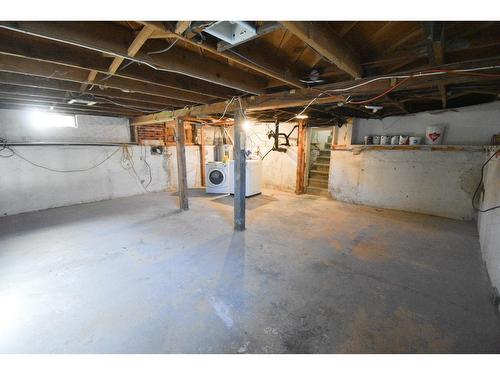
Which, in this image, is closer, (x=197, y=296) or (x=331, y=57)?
(x=331, y=57)

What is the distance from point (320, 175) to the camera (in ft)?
21.4

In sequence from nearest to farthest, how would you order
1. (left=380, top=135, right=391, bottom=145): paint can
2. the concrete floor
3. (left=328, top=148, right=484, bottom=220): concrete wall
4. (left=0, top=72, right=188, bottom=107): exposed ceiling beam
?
the concrete floor
(left=0, top=72, right=188, bottom=107): exposed ceiling beam
(left=328, top=148, right=484, bottom=220): concrete wall
(left=380, top=135, right=391, bottom=145): paint can

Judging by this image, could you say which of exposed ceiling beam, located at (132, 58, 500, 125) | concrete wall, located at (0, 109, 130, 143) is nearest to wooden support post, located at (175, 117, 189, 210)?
exposed ceiling beam, located at (132, 58, 500, 125)

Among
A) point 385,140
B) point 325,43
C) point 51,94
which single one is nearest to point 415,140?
point 385,140

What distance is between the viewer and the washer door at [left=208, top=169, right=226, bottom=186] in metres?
5.79

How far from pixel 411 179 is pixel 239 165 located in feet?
11.8

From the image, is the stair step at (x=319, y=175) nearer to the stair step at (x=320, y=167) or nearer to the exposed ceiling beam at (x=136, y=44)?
the stair step at (x=320, y=167)

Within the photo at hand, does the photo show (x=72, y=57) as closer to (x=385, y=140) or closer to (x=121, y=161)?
(x=121, y=161)

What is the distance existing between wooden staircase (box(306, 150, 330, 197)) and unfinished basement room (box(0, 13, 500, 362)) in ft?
2.43

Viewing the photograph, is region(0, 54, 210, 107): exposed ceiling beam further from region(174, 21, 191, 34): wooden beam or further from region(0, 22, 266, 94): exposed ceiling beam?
region(174, 21, 191, 34): wooden beam

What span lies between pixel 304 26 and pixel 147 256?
2670 mm
